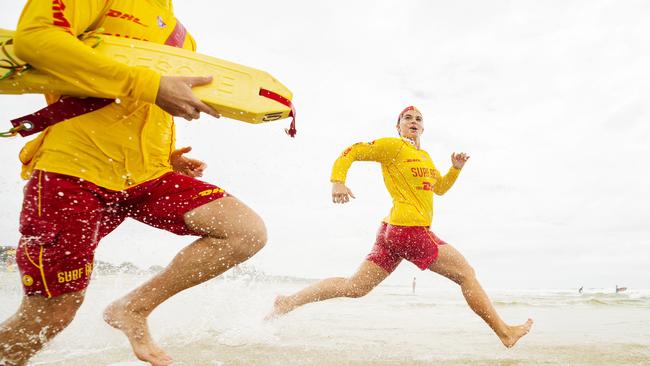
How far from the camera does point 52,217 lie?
191 centimetres

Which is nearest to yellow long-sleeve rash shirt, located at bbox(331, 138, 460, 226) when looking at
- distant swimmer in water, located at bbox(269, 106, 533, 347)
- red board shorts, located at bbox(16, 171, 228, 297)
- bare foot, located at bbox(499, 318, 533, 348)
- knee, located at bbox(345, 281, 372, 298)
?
distant swimmer in water, located at bbox(269, 106, 533, 347)

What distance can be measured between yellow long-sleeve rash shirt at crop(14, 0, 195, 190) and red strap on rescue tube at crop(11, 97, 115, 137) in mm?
72

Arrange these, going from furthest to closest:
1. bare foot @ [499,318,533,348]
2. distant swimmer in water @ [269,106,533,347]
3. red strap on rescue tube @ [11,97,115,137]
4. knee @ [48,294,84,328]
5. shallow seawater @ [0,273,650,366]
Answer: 1. distant swimmer in water @ [269,106,533,347]
2. bare foot @ [499,318,533,348]
3. shallow seawater @ [0,273,650,366]
4. knee @ [48,294,84,328]
5. red strap on rescue tube @ [11,97,115,137]

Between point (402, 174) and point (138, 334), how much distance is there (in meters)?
2.96

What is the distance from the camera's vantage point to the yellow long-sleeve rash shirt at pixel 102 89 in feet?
5.73

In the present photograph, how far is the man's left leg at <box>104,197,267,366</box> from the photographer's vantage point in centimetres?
222

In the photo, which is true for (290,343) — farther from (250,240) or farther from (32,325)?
(32,325)

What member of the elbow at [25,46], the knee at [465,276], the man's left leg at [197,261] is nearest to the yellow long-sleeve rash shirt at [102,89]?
the elbow at [25,46]

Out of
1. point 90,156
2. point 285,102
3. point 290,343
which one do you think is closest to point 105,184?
point 90,156

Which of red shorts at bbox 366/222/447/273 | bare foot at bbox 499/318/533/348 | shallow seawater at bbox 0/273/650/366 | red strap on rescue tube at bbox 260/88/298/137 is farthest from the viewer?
red shorts at bbox 366/222/447/273

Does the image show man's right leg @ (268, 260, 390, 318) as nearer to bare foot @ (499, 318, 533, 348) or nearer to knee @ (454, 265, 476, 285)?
knee @ (454, 265, 476, 285)

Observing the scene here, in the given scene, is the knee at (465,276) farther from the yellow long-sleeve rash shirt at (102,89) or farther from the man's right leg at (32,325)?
the man's right leg at (32,325)

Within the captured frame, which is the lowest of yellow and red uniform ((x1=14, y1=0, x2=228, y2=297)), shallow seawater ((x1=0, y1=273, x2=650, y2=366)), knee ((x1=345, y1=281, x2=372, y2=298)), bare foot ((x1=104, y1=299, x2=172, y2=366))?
shallow seawater ((x1=0, y1=273, x2=650, y2=366))

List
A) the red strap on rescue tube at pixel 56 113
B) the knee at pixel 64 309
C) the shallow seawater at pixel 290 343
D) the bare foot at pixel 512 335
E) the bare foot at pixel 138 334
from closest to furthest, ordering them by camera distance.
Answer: the red strap on rescue tube at pixel 56 113, the knee at pixel 64 309, the bare foot at pixel 138 334, the shallow seawater at pixel 290 343, the bare foot at pixel 512 335
